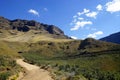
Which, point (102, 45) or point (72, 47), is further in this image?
point (72, 47)

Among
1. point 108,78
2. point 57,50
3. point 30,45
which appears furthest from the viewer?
point 30,45

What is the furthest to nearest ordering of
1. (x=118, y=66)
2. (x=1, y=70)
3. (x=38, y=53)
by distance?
1. (x=38, y=53)
2. (x=118, y=66)
3. (x=1, y=70)

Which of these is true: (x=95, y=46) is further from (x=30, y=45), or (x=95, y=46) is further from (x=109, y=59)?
(x=109, y=59)

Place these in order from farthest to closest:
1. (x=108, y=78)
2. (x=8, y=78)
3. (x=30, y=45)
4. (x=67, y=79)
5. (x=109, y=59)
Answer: (x=30, y=45) → (x=109, y=59) → (x=108, y=78) → (x=8, y=78) → (x=67, y=79)

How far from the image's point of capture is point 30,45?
634ft

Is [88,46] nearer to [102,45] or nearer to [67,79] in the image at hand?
[102,45]

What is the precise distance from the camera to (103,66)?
83.6 meters

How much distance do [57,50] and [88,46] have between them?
22.9 meters

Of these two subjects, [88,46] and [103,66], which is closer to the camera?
[103,66]

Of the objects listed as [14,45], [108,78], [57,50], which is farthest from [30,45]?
[108,78]

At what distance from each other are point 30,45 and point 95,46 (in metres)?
53.8

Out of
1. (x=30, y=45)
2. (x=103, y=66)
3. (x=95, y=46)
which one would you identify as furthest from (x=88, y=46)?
(x=103, y=66)

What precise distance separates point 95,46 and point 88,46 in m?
6.40

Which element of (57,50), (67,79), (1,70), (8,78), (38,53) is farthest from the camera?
(57,50)
